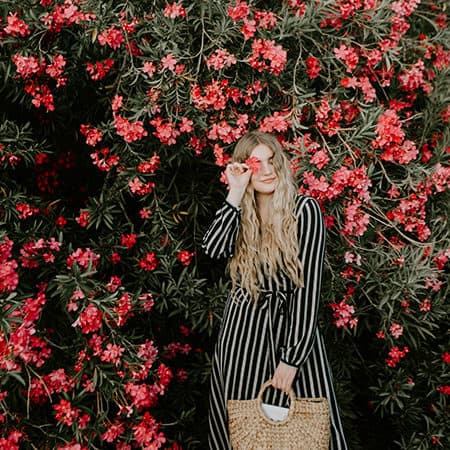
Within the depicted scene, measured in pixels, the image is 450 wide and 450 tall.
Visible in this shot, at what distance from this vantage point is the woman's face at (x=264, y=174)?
2186 mm

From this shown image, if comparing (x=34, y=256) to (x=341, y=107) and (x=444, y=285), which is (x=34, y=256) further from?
(x=444, y=285)

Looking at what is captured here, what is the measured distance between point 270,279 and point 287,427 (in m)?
0.55

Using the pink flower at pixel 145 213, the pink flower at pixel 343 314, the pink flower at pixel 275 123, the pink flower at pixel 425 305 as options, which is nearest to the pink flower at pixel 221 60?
the pink flower at pixel 275 123

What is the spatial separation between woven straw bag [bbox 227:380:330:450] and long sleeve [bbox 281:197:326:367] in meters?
0.17

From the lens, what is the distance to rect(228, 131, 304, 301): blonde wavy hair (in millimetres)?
2086

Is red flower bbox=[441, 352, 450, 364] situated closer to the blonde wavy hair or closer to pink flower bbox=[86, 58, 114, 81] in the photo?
the blonde wavy hair

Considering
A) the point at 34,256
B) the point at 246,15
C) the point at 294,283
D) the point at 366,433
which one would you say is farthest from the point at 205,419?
the point at 246,15

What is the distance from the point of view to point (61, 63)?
9.30ft

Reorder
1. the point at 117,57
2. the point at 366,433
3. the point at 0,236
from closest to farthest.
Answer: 1. the point at 0,236
2. the point at 117,57
3. the point at 366,433

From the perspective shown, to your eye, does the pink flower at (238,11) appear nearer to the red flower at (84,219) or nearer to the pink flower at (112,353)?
the red flower at (84,219)

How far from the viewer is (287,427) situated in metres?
2.04

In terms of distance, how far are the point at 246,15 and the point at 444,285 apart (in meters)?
2.01

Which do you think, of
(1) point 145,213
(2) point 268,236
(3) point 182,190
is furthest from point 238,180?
(3) point 182,190

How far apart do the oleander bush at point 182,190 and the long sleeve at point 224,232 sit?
1.97ft
